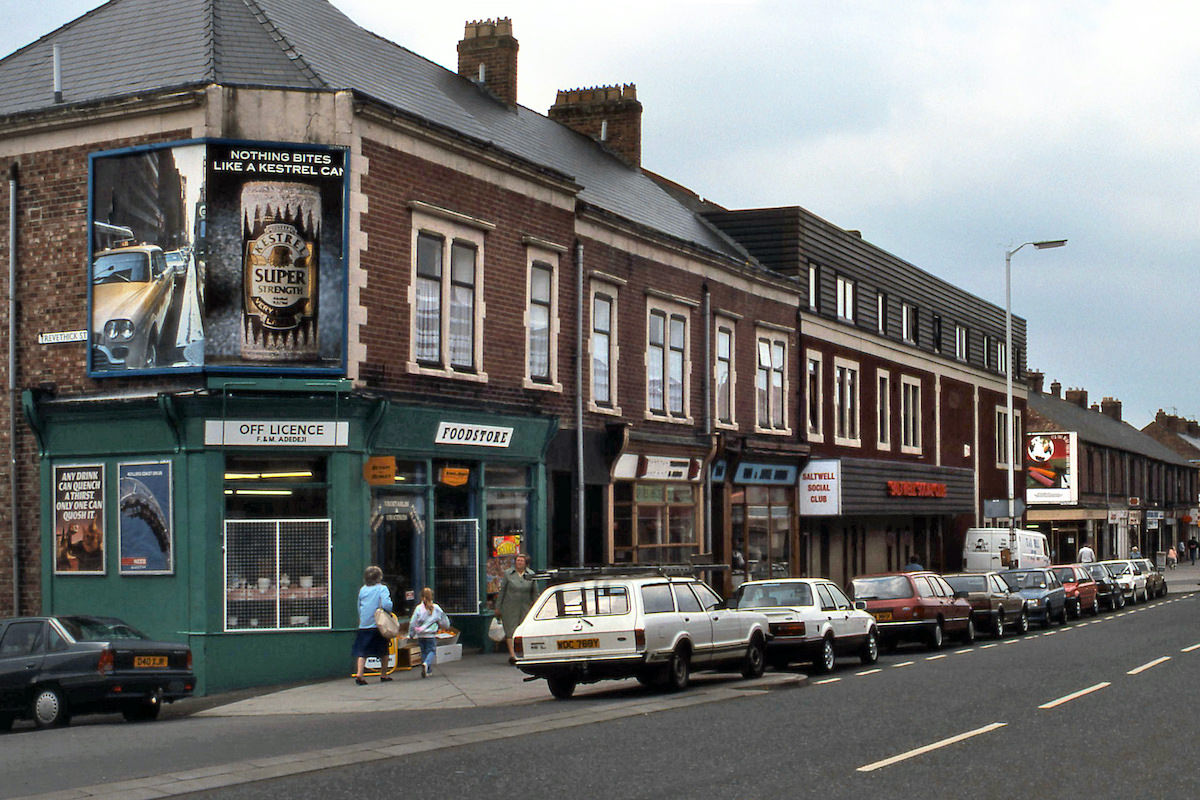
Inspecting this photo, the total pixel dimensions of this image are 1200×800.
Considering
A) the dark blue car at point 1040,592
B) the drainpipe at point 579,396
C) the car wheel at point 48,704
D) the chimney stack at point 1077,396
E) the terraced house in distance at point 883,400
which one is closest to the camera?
the car wheel at point 48,704

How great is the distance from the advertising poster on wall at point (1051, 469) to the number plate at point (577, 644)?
205 feet

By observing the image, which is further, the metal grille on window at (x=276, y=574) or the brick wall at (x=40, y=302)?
the brick wall at (x=40, y=302)

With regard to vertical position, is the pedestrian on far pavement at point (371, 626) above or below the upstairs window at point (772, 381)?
below

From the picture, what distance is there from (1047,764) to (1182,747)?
6.10ft

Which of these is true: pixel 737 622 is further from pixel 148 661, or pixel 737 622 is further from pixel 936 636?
pixel 148 661

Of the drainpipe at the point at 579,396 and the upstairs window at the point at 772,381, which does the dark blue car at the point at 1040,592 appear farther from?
the drainpipe at the point at 579,396

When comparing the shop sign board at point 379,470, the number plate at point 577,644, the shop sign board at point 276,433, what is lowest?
the number plate at point 577,644

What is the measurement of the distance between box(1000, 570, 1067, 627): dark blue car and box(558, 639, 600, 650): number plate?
18.8m

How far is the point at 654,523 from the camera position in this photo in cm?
3272

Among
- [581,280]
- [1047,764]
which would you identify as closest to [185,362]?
[581,280]

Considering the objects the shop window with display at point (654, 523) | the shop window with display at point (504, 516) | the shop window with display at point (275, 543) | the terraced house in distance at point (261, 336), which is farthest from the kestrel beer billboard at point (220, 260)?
the shop window with display at point (654, 523)

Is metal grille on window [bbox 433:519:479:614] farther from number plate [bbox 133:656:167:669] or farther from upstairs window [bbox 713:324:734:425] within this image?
upstairs window [bbox 713:324:734:425]

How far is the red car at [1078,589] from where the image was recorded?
131ft

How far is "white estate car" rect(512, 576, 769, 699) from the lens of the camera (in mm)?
Result: 18984
